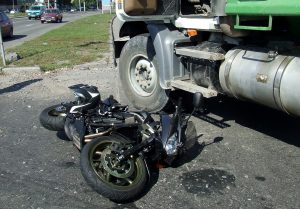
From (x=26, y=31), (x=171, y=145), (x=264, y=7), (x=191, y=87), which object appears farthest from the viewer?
(x=26, y=31)

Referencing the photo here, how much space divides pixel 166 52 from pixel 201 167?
1750 mm

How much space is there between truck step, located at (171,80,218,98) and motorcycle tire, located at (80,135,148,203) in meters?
1.37

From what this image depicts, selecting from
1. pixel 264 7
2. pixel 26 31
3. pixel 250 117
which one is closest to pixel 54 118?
pixel 250 117

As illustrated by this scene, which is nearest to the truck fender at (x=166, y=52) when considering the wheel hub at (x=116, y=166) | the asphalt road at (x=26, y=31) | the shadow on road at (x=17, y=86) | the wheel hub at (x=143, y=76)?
the wheel hub at (x=143, y=76)

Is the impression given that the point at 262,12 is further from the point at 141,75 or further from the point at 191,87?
the point at 141,75

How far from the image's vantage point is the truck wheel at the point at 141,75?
Answer: 20.2 ft

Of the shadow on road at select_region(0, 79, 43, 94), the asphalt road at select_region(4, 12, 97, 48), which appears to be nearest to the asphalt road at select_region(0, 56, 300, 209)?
the shadow on road at select_region(0, 79, 43, 94)

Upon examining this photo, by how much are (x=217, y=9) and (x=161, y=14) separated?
3.31 ft

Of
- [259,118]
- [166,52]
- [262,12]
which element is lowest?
[259,118]

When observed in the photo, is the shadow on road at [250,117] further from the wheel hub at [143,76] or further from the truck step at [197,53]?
the truck step at [197,53]

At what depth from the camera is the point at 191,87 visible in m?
5.37

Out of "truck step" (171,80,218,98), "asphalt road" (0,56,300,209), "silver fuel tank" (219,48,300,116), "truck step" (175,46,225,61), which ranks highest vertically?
"truck step" (175,46,225,61)

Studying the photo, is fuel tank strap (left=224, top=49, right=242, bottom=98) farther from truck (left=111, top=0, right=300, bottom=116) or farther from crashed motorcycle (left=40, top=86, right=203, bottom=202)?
crashed motorcycle (left=40, top=86, right=203, bottom=202)

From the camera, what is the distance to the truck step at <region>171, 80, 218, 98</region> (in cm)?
511
